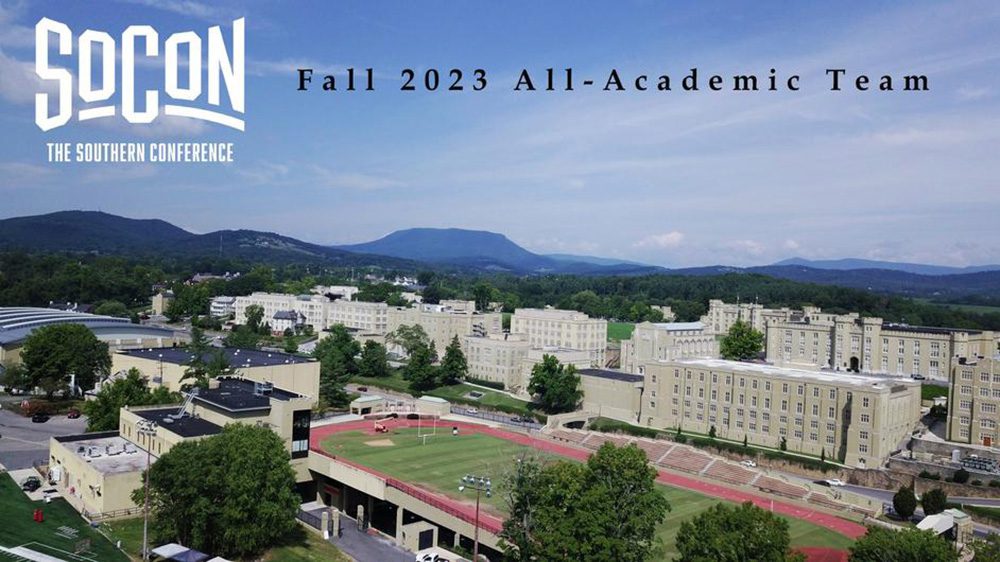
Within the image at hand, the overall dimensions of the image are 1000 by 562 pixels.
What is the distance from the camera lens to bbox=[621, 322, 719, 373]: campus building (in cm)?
9394

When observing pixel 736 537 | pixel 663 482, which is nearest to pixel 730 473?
pixel 663 482

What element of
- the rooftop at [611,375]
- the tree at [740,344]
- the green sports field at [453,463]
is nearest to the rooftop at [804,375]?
the rooftop at [611,375]

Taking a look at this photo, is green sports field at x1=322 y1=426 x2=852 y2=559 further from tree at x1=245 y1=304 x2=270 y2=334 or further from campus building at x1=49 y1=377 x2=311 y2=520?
tree at x1=245 y1=304 x2=270 y2=334

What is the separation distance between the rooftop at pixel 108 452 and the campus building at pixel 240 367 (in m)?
17.0

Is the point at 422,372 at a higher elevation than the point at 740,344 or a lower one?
lower

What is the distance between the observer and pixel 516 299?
189m

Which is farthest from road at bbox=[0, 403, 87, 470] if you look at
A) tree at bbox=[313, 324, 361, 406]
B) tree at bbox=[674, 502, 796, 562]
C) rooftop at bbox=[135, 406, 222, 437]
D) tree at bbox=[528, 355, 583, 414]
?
tree at bbox=[674, 502, 796, 562]

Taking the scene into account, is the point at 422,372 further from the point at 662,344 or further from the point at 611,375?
the point at 662,344

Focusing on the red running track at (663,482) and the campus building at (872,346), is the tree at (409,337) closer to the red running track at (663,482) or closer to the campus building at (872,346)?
the red running track at (663,482)

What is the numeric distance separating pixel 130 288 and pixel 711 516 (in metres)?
162

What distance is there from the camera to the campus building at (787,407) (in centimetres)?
5847

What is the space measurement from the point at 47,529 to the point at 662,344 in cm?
7187

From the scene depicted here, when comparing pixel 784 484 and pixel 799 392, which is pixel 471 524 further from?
pixel 799 392

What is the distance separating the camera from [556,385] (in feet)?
254
